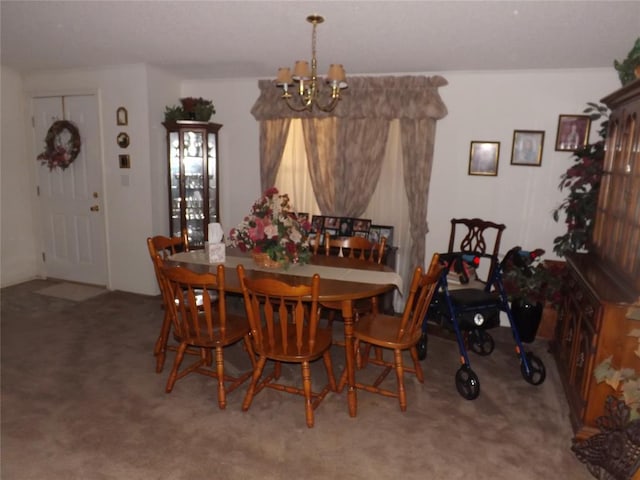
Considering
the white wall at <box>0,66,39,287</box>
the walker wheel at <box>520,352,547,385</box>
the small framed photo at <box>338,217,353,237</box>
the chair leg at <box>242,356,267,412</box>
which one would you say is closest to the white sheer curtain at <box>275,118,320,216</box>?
the small framed photo at <box>338,217,353,237</box>

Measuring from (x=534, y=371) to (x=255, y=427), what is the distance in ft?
6.47

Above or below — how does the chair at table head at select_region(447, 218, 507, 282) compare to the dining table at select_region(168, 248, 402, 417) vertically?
above

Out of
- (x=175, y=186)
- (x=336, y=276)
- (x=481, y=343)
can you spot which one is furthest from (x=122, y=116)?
(x=481, y=343)

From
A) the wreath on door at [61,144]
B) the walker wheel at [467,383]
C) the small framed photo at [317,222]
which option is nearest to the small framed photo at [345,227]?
the small framed photo at [317,222]

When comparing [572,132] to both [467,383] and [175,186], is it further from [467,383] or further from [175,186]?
[175,186]

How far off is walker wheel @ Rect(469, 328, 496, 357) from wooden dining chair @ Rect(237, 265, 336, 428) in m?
1.38

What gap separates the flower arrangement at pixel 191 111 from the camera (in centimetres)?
473

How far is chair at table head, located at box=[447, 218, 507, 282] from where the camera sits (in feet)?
14.0

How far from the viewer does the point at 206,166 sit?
4949mm

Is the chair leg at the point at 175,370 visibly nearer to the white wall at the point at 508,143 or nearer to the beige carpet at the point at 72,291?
the beige carpet at the point at 72,291

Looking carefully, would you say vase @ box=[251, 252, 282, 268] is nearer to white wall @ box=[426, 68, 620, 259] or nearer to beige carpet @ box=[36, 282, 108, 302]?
white wall @ box=[426, 68, 620, 259]

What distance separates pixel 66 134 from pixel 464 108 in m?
4.29

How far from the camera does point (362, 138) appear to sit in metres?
4.59

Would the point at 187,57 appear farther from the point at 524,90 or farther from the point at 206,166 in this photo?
the point at 524,90
